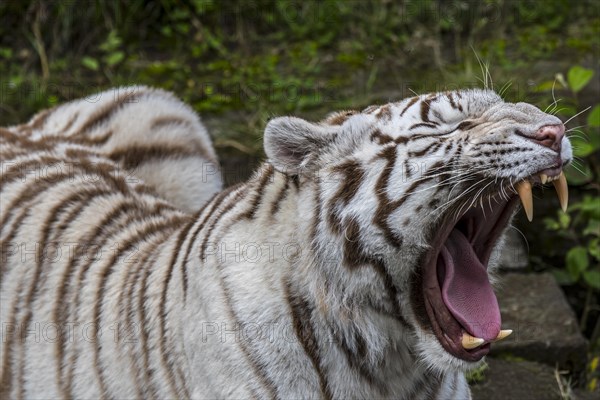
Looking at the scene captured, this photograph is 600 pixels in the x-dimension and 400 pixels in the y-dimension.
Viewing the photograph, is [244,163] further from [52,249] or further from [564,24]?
[564,24]

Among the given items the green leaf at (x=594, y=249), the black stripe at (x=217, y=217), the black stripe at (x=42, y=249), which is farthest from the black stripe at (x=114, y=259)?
the green leaf at (x=594, y=249)

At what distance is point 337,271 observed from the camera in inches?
69.2

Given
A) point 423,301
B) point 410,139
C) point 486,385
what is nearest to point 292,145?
point 410,139

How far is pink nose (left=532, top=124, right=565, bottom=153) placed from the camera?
1.66m

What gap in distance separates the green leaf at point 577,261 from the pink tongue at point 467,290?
47.4 inches

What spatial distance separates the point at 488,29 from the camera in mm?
4434

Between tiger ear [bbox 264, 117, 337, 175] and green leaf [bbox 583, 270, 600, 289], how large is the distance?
149 cm

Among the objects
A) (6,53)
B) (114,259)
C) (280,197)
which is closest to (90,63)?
(6,53)

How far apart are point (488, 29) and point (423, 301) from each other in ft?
9.46

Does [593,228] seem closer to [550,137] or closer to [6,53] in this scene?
[550,137]

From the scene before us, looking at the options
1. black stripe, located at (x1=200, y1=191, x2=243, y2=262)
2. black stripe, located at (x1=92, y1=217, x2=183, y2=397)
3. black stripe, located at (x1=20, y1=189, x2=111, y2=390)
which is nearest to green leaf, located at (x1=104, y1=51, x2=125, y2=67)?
black stripe, located at (x1=20, y1=189, x2=111, y2=390)

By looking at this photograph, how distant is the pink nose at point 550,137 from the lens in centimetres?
166

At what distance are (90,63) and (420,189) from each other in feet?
8.63

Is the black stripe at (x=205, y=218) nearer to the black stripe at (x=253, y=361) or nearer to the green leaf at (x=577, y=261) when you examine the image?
the black stripe at (x=253, y=361)
